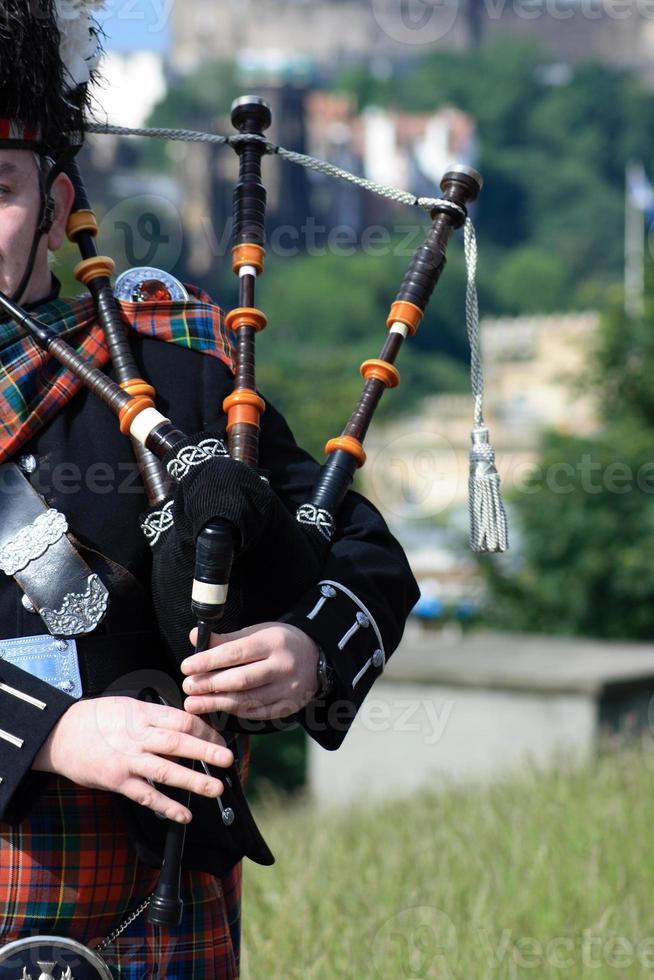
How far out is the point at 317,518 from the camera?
7.11 feet

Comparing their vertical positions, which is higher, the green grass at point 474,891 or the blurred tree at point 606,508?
the blurred tree at point 606,508

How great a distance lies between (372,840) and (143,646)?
2.97m

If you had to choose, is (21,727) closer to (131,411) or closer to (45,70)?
(131,411)

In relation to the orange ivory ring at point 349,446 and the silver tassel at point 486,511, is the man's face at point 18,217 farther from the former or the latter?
the silver tassel at point 486,511

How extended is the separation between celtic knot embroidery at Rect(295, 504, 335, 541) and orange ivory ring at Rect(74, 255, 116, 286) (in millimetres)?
505

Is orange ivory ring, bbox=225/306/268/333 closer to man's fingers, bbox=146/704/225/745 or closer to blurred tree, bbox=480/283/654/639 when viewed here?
man's fingers, bbox=146/704/225/745

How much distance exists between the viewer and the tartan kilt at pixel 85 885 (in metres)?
2.03

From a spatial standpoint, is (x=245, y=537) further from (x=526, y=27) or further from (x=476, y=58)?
(x=526, y=27)

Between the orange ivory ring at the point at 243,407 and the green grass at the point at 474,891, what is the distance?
1749 mm

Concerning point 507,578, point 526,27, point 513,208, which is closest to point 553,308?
point 513,208

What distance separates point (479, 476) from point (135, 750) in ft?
2.81

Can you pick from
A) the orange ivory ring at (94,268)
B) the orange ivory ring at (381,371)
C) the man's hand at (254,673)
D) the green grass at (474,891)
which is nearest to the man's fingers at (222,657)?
the man's hand at (254,673)

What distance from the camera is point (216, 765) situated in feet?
6.28

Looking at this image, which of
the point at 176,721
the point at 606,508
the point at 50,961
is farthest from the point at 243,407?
the point at 606,508
